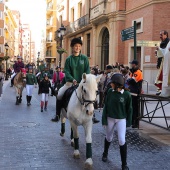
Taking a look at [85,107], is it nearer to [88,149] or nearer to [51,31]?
[88,149]

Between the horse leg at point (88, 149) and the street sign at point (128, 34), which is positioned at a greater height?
the street sign at point (128, 34)

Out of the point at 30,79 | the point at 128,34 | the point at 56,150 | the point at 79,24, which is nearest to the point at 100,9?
the point at 79,24

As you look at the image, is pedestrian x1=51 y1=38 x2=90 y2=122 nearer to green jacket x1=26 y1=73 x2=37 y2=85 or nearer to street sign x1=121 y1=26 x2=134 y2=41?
street sign x1=121 y1=26 x2=134 y2=41

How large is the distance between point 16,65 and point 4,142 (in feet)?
34.8

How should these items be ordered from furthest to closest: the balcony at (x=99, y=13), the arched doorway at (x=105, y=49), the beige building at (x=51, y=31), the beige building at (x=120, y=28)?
the beige building at (x=51, y=31) → the arched doorway at (x=105, y=49) → the balcony at (x=99, y=13) → the beige building at (x=120, y=28)

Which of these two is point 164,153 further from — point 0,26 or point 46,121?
point 0,26

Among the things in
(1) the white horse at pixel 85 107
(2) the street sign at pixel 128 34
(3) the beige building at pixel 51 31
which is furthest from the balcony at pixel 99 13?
(3) the beige building at pixel 51 31

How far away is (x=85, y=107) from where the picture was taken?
550cm

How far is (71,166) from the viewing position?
5.71m

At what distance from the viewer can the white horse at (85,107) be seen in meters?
5.40

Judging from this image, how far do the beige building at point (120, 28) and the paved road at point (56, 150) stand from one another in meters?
5.23

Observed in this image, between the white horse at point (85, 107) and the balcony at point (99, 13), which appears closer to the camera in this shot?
the white horse at point (85, 107)

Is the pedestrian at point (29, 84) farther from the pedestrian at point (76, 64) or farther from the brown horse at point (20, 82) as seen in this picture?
the pedestrian at point (76, 64)

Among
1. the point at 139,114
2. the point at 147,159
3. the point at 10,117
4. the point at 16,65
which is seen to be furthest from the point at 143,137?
the point at 16,65
